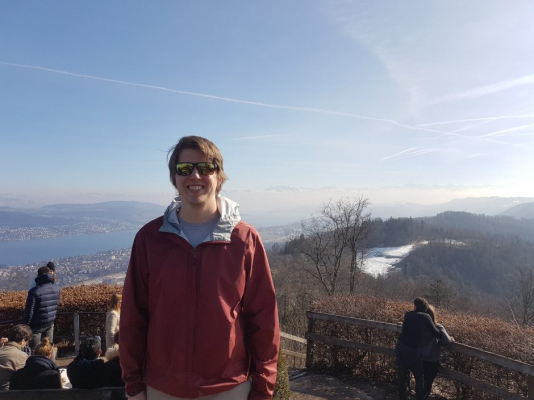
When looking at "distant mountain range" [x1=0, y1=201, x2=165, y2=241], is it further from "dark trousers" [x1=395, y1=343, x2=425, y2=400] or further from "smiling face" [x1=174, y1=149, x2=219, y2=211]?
"smiling face" [x1=174, y1=149, x2=219, y2=211]

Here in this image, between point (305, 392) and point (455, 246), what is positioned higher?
point (305, 392)

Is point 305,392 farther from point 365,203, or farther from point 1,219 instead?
point 1,219

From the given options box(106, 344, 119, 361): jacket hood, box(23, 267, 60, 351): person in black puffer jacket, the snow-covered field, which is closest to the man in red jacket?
box(106, 344, 119, 361): jacket hood

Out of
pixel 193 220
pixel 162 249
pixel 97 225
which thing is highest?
pixel 193 220

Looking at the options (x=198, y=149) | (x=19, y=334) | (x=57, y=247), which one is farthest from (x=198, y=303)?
(x=57, y=247)

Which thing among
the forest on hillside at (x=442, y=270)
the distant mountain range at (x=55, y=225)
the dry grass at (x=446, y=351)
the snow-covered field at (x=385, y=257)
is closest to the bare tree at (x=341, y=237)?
the forest on hillside at (x=442, y=270)

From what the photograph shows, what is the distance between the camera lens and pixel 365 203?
87.1ft

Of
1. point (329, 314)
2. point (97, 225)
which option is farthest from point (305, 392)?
point (97, 225)

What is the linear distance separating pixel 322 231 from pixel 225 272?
27958 millimetres

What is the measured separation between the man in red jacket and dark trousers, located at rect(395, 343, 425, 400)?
3.89 metres

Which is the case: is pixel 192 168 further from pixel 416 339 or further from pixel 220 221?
pixel 416 339

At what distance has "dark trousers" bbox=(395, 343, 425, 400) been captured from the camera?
15.9ft

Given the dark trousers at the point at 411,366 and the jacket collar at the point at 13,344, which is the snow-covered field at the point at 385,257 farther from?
the jacket collar at the point at 13,344

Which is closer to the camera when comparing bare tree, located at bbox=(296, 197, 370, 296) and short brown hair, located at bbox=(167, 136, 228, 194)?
short brown hair, located at bbox=(167, 136, 228, 194)
